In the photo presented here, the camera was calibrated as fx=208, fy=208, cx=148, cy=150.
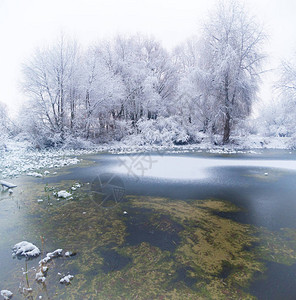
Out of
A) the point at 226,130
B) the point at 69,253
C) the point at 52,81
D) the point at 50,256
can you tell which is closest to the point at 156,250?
the point at 69,253

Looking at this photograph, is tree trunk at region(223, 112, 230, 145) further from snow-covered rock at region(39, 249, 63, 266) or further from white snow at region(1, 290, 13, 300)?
white snow at region(1, 290, 13, 300)

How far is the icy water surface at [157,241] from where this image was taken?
187 cm

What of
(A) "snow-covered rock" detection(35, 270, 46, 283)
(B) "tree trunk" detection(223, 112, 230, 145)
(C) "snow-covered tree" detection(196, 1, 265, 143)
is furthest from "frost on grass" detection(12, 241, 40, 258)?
(B) "tree trunk" detection(223, 112, 230, 145)

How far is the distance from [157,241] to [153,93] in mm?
20798

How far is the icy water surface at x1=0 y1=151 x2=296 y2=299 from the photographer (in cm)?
187

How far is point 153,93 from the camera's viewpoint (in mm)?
22172

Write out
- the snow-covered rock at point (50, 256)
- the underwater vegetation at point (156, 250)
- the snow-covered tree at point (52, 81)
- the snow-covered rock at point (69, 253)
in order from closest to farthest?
the underwater vegetation at point (156, 250), the snow-covered rock at point (50, 256), the snow-covered rock at point (69, 253), the snow-covered tree at point (52, 81)

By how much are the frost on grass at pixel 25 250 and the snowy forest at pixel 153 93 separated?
15.3 meters

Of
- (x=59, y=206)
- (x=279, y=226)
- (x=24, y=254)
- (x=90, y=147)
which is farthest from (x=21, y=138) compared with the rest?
(x=279, y=226)

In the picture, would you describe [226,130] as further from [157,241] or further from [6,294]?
[6,294]

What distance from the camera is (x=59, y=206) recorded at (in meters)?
3.95

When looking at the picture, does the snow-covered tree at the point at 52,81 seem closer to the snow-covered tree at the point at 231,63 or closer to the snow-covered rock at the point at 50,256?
the snow-covered tree at the point at 231,63

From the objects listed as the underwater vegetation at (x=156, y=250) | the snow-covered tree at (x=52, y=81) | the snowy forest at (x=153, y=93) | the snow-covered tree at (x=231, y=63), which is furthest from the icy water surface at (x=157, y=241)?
the snow-covered tree at (x=52, y=81)

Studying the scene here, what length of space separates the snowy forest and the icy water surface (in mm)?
12935
